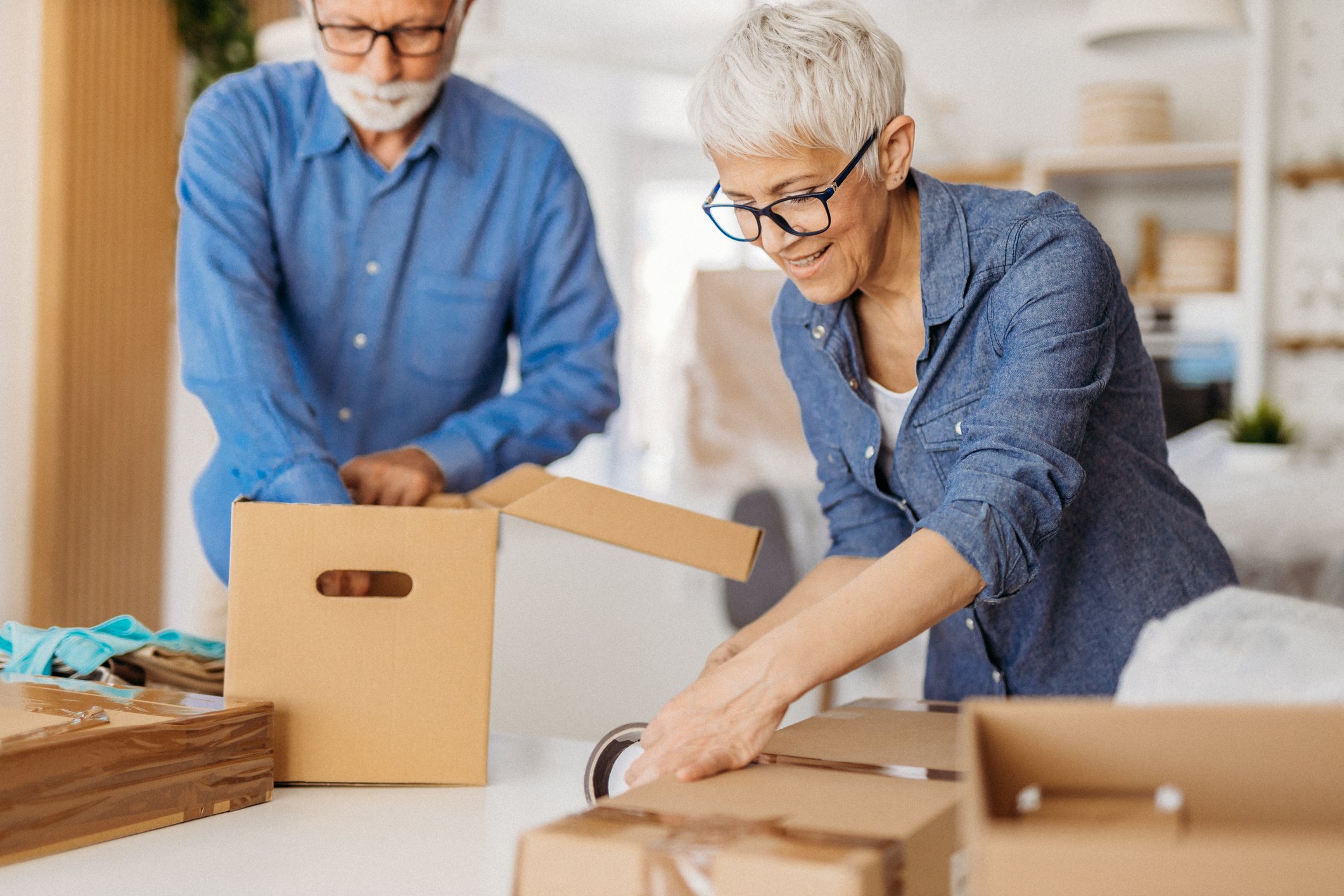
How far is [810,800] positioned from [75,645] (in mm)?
789

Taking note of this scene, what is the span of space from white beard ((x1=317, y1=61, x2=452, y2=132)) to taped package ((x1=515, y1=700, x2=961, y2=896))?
111cm

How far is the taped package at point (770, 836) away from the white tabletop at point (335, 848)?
0.20 m

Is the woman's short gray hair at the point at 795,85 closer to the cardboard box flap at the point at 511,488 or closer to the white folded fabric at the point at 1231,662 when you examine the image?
the cardboard box flap at the point at 511,488

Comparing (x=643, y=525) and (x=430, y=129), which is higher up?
(x=430, y=129)

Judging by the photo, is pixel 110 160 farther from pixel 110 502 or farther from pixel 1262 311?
pixel 1262 311

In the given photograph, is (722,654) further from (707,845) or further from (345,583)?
(707,845)

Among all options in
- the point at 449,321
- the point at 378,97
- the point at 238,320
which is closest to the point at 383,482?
the point at 238,320

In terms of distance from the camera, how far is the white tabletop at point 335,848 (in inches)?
34.9

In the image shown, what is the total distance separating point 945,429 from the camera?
1.25m

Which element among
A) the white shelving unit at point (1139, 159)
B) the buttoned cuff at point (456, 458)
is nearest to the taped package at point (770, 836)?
the buttoned cuff at point (456, 458)

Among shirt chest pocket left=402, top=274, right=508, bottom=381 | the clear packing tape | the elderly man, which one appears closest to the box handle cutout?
the elderly man

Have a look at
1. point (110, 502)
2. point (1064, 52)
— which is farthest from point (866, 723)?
point (1064, 52)


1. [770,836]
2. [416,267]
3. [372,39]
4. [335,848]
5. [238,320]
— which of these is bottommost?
[335,848]

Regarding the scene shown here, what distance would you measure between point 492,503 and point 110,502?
3.66m
